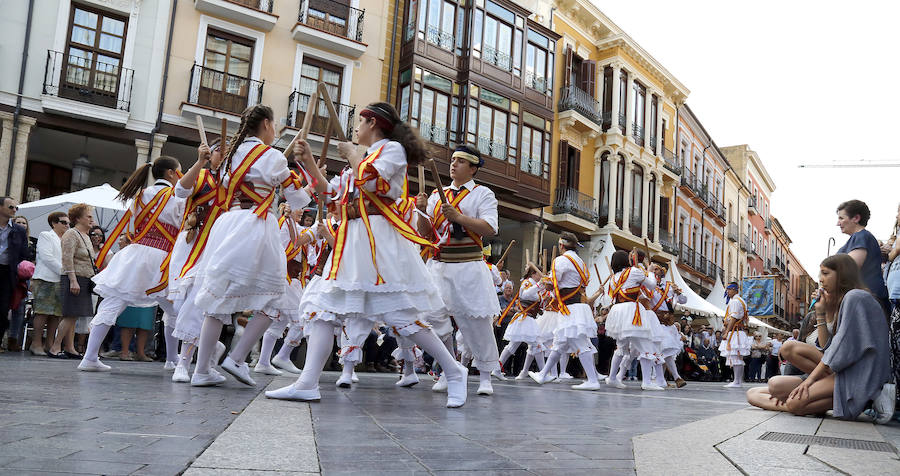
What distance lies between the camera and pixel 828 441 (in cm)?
392

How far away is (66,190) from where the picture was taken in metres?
20.5

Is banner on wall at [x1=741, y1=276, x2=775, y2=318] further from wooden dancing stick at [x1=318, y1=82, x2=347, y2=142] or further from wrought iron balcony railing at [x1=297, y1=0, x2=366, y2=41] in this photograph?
wooden dancing stick at [x1=318, y1=82, x2=347, y2=142]

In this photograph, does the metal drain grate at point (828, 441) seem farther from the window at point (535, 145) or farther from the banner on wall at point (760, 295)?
the banner on wall at point (760, 295)

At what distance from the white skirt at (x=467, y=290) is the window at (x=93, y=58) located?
14.7 meters

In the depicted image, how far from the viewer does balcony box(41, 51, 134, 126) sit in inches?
687

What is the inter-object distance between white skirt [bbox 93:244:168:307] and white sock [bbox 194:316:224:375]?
1.56 m

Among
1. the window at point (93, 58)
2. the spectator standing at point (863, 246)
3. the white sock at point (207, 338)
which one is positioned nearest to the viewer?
the white sock at point (207, 338)

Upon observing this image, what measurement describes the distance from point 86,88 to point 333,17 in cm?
721

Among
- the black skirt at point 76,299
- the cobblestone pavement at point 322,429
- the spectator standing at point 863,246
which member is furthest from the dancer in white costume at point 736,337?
the black skirt at point 76,299

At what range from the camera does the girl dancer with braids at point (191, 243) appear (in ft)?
18.9

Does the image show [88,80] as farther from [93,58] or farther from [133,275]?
[133,275]

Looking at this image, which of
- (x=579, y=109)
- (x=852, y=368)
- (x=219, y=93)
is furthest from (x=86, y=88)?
(x=852, y=368)

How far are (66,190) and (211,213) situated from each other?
56.2ft

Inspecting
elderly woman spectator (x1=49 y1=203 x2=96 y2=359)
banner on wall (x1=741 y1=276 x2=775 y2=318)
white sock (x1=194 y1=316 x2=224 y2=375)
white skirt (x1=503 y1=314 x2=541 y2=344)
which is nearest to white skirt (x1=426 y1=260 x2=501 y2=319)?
white sock (x1=194 y1=316 x2=224 y2=375)
